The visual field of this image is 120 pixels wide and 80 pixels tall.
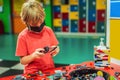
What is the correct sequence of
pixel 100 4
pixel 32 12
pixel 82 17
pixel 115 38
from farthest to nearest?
pixel 82 17 < pixel 100 4 < pixel 115 38 < pixel 32 12

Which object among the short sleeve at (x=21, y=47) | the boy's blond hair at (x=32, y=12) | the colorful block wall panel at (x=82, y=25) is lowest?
the colorful block wall panel at (x=82, y=25)

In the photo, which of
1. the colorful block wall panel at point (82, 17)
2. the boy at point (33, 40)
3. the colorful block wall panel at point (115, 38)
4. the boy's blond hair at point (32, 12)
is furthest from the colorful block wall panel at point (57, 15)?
the boy's blond hair at point (32, 12)

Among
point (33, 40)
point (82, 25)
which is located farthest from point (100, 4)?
point (33, 40)

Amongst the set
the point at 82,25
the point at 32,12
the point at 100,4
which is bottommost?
the point at 82,25

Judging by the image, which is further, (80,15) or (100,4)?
(80,15)

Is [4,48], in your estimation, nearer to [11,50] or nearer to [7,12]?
[11,50]

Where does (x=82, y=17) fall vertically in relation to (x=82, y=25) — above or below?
above

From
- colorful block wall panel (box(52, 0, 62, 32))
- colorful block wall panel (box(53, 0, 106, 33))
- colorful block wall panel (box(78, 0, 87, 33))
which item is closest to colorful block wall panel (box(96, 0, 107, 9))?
colorful block wall panel (box(53, 0, 106, 33))

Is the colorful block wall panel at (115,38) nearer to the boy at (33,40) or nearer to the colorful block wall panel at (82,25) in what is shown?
the boy at (33,40)

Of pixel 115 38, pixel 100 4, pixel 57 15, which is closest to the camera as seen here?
pixel 115 38

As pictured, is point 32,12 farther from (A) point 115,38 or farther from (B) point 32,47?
(A) point 115,38

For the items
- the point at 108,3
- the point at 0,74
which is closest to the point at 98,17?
the point at 0,74

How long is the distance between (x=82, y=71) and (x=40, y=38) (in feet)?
1.31

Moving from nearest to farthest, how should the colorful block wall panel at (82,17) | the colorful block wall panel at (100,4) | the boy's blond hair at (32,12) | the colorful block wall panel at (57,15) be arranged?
the boy's blond hair at (32,12)
the colorful block wall panel at (100,4)
the colorful block wall panel at (82,17)
the colorful block wall panel at (57,15)
